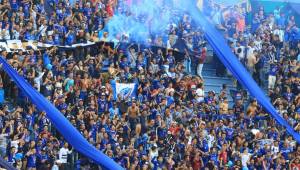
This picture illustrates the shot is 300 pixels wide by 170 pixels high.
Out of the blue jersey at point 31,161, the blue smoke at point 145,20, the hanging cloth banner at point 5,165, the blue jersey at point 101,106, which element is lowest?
the blue jersey at point 31,161

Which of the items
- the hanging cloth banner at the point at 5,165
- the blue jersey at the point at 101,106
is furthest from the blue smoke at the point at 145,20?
the hanging cloth banner at the point at 5,165

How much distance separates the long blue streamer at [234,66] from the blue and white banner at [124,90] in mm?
2736

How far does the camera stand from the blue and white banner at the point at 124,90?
1051 inches

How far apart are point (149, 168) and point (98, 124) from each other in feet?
5.58

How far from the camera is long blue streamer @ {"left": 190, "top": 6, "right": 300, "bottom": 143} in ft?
91.6

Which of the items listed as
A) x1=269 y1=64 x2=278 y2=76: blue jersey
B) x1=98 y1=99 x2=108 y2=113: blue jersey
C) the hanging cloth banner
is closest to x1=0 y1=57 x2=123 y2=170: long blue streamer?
x1=98 y1=99 x2=108 y2=113: blue jersey

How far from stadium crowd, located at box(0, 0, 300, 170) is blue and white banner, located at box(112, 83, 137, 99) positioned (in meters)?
0.18

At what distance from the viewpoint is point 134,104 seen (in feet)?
85.2

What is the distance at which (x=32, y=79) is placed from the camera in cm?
2491

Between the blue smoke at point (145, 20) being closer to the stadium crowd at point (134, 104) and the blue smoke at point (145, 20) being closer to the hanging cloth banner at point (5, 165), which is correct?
the stadium crowd at point (134, 104)

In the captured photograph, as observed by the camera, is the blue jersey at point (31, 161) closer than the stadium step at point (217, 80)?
Yes

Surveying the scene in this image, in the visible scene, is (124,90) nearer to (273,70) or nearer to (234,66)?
(234,66)

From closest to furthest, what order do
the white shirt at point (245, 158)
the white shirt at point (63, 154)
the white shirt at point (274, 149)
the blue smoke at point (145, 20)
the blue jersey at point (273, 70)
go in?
the white shirt at point (63, 154), the white shirt at point (245, 158), the white shirt at point (274, 149), the blue smoke at point (145, 20), the blue jersey at point (273, 70)

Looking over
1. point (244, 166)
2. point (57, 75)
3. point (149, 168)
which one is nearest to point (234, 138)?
point (244, 166)
